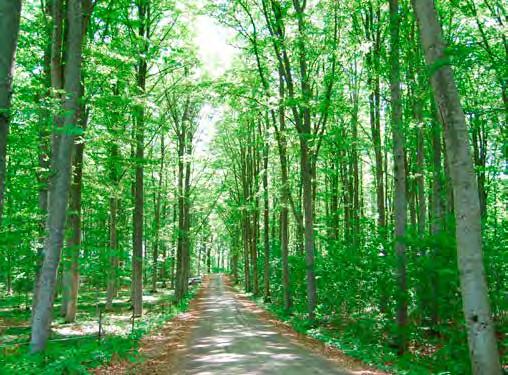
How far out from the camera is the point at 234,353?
1111cm

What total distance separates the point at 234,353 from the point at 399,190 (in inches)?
241

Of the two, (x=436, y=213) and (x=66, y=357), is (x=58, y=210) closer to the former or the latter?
(x=66, y=357)

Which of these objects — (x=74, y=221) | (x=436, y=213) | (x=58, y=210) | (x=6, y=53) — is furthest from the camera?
(x=74, y=221)

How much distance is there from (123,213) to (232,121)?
9.74 metres

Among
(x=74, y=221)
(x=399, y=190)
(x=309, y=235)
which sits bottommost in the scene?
(x=309, y=235)

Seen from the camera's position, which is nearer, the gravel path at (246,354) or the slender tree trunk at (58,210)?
the slender tree trunk at (58,210)

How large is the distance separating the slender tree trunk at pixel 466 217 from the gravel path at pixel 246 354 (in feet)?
10.9

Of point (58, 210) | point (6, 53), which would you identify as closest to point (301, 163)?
point (58, 210)

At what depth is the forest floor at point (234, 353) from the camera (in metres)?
9.27

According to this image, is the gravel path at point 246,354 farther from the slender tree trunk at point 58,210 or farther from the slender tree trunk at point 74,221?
the slender tree trunk at point 74,221

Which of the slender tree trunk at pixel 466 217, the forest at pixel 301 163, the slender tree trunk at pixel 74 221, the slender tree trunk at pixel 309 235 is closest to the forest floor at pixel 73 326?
the forest at pixel 301 163

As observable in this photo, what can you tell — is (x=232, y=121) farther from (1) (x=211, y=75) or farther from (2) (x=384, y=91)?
(2) (x=384, y=91)

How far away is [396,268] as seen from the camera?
11430 mm

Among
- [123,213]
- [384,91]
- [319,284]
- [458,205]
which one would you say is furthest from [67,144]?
[123,213]
